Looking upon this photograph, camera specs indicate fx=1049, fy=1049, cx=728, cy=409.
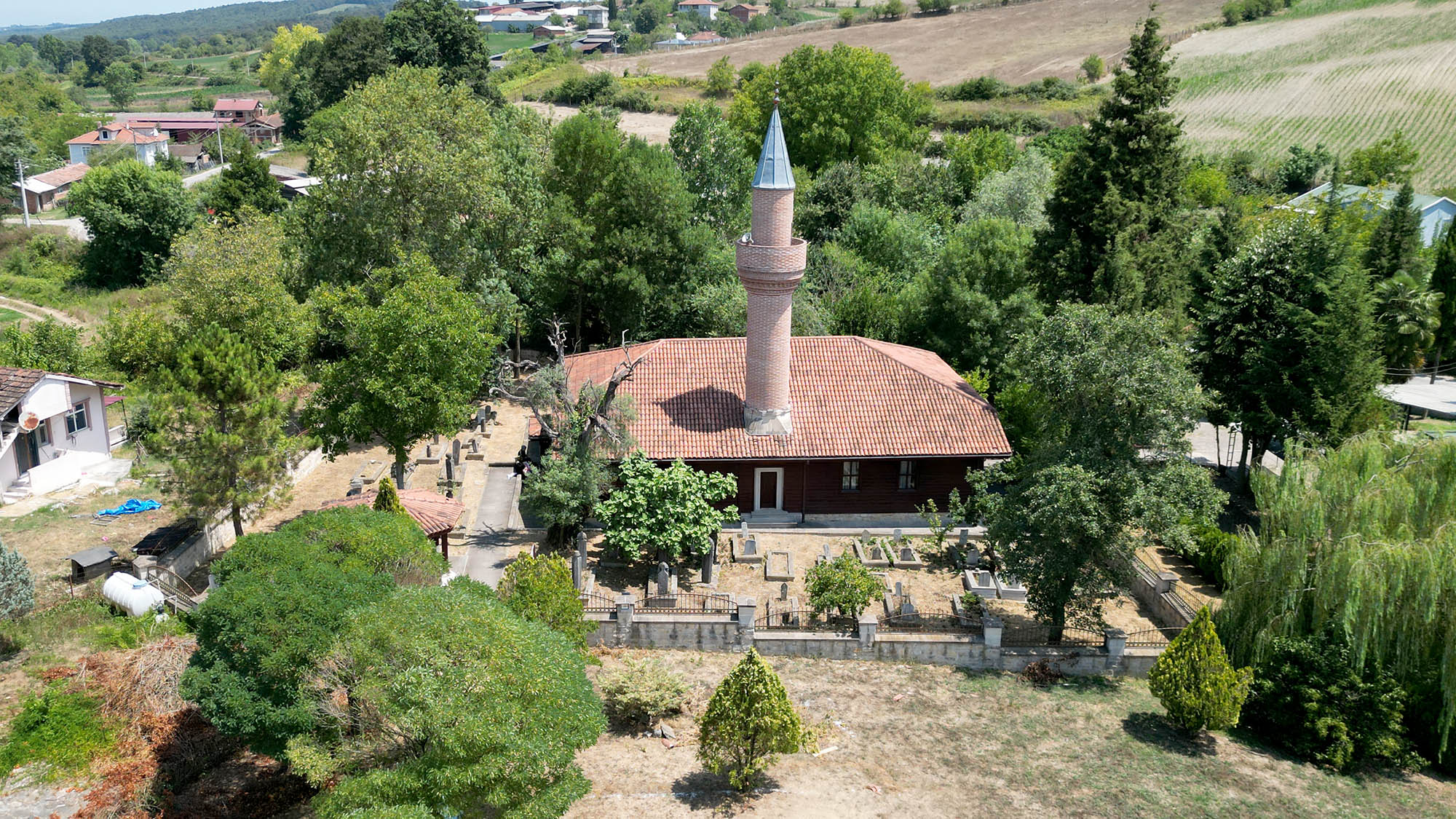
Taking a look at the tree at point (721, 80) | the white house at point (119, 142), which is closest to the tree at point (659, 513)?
the tree at point (721, 80)

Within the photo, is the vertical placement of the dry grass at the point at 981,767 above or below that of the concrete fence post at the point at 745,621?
below

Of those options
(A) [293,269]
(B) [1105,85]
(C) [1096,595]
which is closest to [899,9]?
(B) [1105,85]

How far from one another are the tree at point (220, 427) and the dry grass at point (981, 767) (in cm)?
1161

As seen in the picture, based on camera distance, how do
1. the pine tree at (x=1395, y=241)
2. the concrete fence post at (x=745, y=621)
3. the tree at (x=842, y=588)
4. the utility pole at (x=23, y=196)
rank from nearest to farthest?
the concrete fence post at (x=745, y=621) → the tree at (x=842, y=588) → the pine tree at (x=1395, y=241) → the utility pole at (x=23, y=196)

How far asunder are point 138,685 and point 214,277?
18660mm

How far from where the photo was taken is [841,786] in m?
20.9

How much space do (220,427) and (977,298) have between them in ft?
86.7

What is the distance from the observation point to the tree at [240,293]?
37375mm

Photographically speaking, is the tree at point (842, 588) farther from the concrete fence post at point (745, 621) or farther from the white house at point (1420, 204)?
the white house at point (1420, 204)

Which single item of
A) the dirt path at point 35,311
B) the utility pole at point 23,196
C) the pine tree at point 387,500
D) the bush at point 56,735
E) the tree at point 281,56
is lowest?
the bush at point 56,735

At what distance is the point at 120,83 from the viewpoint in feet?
548

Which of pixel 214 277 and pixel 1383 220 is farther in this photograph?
pixel 1383 220

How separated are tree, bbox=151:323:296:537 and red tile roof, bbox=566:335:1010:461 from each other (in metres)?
10.3

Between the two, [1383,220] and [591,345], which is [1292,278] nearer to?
[1383,220]
